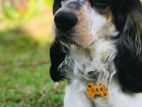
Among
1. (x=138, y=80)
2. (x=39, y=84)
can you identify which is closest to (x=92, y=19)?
(x=138, y=80)

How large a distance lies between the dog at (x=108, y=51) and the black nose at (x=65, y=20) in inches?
4.4

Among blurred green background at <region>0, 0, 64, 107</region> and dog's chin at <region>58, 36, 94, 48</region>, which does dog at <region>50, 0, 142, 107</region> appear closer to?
dog's chin at <region>58, 36, 94, 48</region>

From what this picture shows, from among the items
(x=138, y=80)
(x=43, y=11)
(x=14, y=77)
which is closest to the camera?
(x=138, y=80)

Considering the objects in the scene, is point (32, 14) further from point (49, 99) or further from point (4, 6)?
point (49, 99)

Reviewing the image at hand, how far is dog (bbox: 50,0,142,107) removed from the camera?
17.1 feet

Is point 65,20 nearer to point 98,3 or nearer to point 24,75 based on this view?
point 98,3

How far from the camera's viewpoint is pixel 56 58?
5.64 meters

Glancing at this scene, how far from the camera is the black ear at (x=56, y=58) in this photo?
18.3 ft

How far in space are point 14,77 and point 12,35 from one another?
4483 millimetres

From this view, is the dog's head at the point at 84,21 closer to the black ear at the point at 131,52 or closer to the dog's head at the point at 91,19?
the dog's head at the point at 91,19

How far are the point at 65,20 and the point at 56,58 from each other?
28.5 inches

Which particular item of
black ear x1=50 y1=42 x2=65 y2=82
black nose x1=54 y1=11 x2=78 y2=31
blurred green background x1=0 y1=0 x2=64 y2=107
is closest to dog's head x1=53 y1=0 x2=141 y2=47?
black nose x1=54 y1=11 x2=78 y2=31

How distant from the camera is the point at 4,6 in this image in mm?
15141

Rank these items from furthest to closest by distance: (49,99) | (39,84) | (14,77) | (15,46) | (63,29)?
1. (15,46)
2. (14,77)
3. (39,84)
4. (49,99)
5. (63,29)
